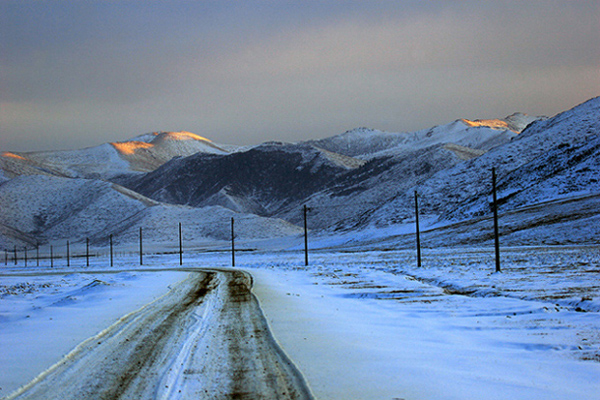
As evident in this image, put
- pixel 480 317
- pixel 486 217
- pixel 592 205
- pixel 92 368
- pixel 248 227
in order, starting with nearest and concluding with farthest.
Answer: pixel 92 368, pixel 480 317, pixel 592 205, pixel 486 217, pixel 248 227

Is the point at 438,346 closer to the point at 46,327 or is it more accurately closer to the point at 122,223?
the point at 46,327

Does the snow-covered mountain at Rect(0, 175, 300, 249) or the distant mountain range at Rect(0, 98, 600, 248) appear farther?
the snow-covered mountain at Rect(0, 175, 300, 249)

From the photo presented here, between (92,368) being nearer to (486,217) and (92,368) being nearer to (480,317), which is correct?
(480,317)

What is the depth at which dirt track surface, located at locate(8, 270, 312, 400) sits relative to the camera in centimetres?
792

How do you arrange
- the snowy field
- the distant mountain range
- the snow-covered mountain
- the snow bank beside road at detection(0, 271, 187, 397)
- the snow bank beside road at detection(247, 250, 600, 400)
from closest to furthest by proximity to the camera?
1. the snow bank beside road at detection(247, 250, 600, 400)
2. the snowy field
3. the snow bank beside road at detection(0, 271, 187, 397)
4. the distant mountain range
5. the snow-covered mountain

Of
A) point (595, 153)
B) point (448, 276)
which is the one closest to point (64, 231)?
point (595, 153)

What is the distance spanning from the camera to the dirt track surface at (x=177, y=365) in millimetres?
7922

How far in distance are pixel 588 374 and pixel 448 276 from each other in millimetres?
19862

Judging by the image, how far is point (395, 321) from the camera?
1489cm

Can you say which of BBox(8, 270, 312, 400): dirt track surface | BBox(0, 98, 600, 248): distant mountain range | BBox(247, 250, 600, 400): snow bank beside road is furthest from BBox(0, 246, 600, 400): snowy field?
BBox(0, 98, 600, 248): distant mountain range

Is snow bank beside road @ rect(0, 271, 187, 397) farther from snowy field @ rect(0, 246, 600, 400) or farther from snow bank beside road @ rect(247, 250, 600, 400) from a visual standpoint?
snow bank beside road @ rect(247, 250, 600, 400)

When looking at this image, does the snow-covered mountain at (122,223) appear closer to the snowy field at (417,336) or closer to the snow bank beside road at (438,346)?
the snowy field at (417,336)

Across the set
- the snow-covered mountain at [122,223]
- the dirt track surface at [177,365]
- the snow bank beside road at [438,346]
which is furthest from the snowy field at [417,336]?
the snow-covered mountain at [122,223]

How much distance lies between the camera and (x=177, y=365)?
9477 mm
